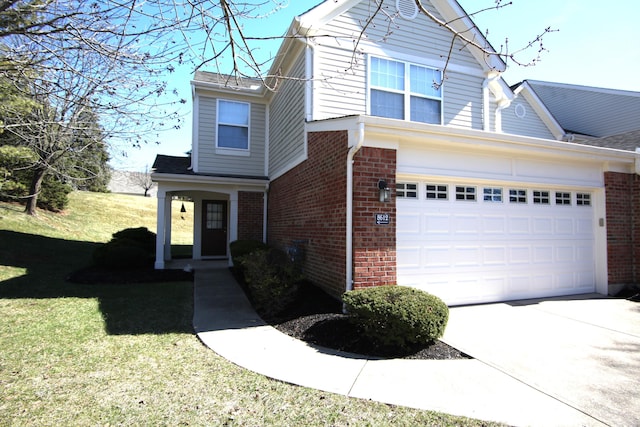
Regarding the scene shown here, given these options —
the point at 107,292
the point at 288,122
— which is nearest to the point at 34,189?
the point at 107,292

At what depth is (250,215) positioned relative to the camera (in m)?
12.1

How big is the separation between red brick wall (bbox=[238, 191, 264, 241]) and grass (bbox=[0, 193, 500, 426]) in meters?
4.35

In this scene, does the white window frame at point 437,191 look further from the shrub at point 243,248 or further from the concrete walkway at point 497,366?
the shrub at point 243,248

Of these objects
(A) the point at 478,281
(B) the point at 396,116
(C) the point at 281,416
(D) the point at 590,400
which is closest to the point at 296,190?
(B) the point at 396,116

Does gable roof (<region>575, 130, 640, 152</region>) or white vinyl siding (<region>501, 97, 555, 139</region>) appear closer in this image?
gable roof (<region>575, 130, 640, 152</region>)

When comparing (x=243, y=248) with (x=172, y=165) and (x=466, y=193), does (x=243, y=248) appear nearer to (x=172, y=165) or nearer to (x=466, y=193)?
(x=172, y=165)

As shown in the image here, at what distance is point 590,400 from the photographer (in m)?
3.23

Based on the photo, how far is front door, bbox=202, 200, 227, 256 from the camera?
13977 millimetres

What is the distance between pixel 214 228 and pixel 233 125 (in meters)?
4.46

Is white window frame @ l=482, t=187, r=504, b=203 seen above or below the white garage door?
above

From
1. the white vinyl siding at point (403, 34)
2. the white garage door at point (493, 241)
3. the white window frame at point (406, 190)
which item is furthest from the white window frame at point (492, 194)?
the white vinyl siding at point (403, 34)

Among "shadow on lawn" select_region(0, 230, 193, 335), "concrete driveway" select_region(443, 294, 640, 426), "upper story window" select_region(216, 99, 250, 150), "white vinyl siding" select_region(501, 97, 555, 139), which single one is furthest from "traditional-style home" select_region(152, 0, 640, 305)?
"shadow on lawn" select_region(0, 230, 193, 335)

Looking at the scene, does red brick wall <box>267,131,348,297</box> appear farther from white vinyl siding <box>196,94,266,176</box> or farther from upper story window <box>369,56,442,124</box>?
white vinyl siding <box>196,94,266,176</box>

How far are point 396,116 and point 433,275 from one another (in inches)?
165
